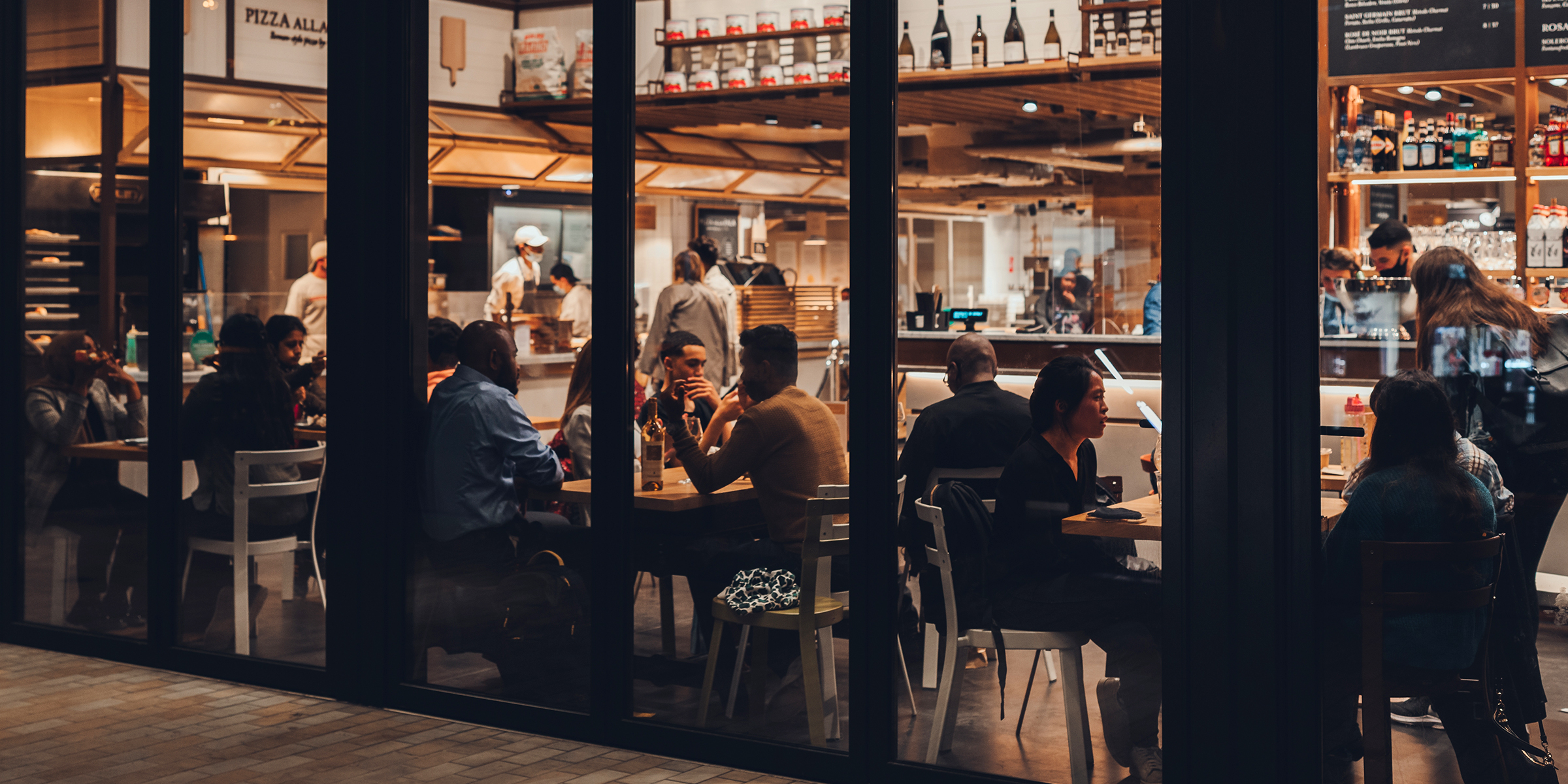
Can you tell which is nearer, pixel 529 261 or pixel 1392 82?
pixel 1392 82

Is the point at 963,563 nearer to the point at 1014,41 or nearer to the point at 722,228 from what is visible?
the point at 722,228

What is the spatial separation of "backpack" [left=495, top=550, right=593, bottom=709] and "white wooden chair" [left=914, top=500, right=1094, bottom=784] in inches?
48.3

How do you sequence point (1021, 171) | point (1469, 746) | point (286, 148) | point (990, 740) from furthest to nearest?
point (286, 148) → point (1021, 171) → point (990, 740) → point (1469, 746)

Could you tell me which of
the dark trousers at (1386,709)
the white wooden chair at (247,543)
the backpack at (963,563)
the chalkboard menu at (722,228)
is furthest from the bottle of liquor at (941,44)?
the white wooden chair at (247,543)

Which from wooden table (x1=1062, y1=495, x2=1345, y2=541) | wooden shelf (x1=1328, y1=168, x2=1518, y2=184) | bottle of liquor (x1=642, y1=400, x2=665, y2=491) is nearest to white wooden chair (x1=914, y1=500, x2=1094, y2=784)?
wooden table (x1=1062, y1=495, x2=1345, y2=541)

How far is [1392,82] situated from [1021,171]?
1.33 meters

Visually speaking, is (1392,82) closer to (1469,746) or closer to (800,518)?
(1469,746)

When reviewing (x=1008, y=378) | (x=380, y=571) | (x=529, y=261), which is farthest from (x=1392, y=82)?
(x=380, y=571)

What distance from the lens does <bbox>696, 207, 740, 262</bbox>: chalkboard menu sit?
4297mm

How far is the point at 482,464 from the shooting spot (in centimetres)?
480

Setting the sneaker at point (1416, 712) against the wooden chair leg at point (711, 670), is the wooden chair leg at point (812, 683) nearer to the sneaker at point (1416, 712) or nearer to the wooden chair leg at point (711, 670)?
the wooden chair leg at point (711, 670)

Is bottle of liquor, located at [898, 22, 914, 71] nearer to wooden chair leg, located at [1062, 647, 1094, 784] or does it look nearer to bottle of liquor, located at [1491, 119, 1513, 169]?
Result: bottle of liquor, located at [1491, 119, 1513, 169]

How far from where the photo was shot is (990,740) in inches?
151

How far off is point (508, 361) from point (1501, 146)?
3.04 m
